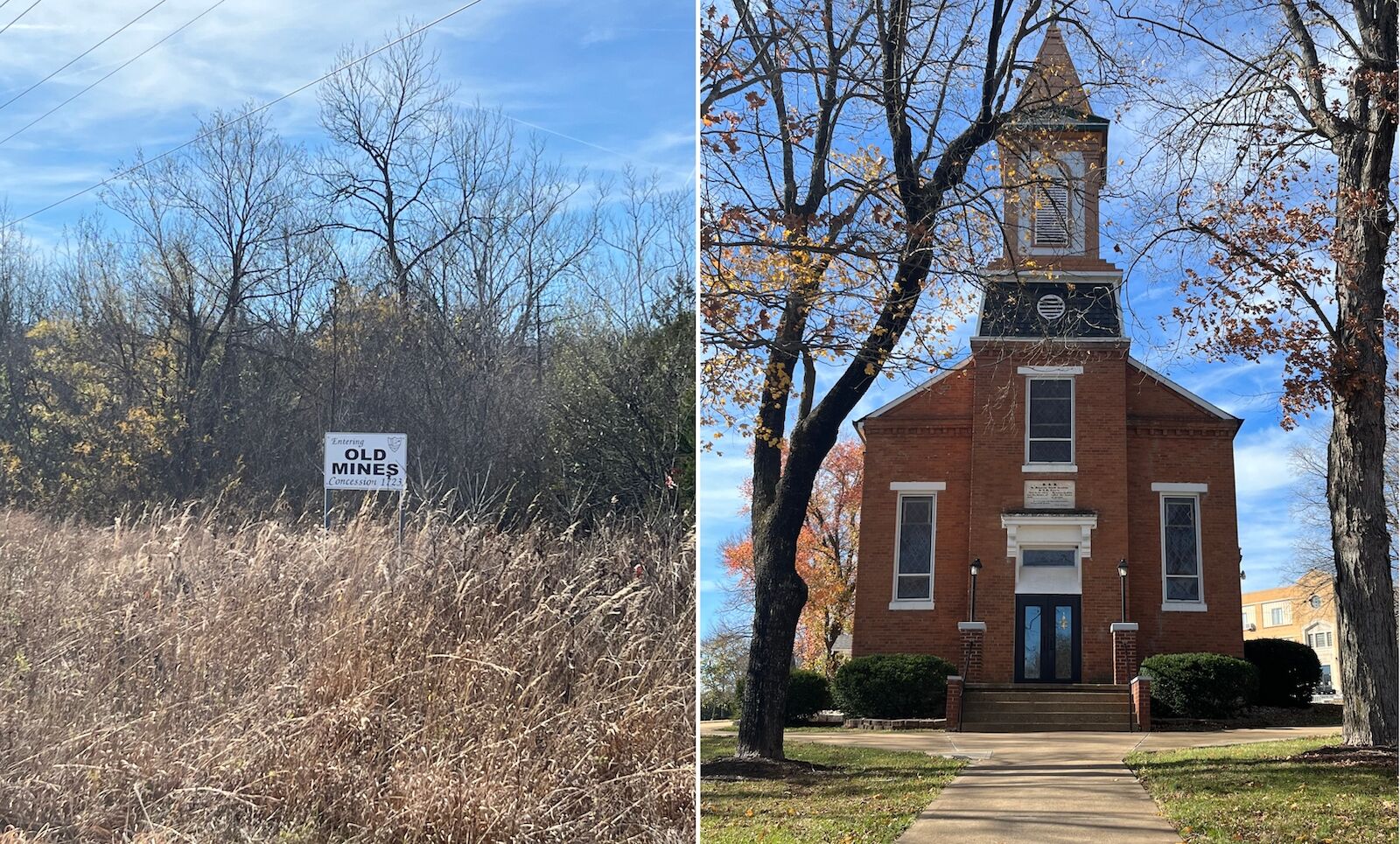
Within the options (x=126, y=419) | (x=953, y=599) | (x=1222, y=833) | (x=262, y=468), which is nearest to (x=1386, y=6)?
(x=953, y=599)

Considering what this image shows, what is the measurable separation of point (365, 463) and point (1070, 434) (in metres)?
6.95

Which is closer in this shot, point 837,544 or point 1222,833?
point 1222,833

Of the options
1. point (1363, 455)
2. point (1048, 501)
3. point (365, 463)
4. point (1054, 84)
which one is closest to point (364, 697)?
point (1048, 501)

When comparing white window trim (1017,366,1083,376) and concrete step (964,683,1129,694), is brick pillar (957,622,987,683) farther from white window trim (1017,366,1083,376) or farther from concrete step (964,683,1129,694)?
white window trim (1017,366,1083,376)

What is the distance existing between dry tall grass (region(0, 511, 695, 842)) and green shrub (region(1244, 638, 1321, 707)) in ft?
6.80

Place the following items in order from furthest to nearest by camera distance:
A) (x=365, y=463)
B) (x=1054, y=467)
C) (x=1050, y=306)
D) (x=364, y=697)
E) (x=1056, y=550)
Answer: (x=365, y=463) < (x=364, y=697) < (x=1050, y=306) < (x=1054, y=467) < (x=1056, y=550)

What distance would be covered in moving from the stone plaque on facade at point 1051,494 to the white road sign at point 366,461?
5.70 m

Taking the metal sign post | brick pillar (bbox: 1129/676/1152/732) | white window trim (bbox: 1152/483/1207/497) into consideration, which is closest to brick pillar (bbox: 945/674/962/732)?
brick pillar (bbox: 1129/676/1152/732)

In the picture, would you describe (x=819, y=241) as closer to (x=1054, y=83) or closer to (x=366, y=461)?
(x=1054, y=83)

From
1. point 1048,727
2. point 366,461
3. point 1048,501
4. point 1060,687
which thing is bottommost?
point 1048,727

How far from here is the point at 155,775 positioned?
15.0 ft

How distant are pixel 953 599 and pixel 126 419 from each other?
10.3m

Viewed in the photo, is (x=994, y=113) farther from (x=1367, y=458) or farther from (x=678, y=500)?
(x=678, y=500)

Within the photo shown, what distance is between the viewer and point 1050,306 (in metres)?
3.10
